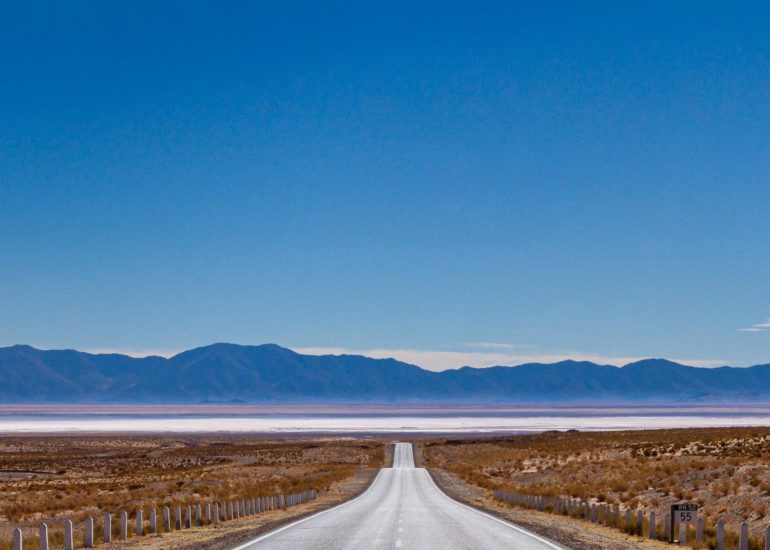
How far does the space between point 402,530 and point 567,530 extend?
5947mm

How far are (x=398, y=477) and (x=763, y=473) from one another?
35140mm

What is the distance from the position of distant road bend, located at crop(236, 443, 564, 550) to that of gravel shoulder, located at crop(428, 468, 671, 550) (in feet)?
2.58

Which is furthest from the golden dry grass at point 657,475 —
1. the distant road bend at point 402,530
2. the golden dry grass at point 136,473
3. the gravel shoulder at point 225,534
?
the gravel shoulder at point 225,534

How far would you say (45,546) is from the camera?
20.5 meters

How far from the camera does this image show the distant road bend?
22500mm

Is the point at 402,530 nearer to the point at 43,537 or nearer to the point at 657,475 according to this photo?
the point at 43,537

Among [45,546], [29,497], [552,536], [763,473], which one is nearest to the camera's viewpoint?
[45,546]

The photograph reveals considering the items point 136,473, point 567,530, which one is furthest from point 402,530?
point 136,473

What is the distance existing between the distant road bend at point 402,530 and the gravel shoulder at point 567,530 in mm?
786

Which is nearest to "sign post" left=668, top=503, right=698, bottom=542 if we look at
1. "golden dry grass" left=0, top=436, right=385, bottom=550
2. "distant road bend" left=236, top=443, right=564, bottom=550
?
"distant road bend" left=236, top=443, right=564, bottom=550

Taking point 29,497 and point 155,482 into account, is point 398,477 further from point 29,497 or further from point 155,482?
point 29,497

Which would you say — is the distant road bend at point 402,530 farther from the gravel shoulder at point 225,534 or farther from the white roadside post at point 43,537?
the white roadside post at point 43,537

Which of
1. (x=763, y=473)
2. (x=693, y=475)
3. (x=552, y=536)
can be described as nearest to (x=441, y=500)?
(x=693, y=475)

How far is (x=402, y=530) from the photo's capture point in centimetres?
2641
